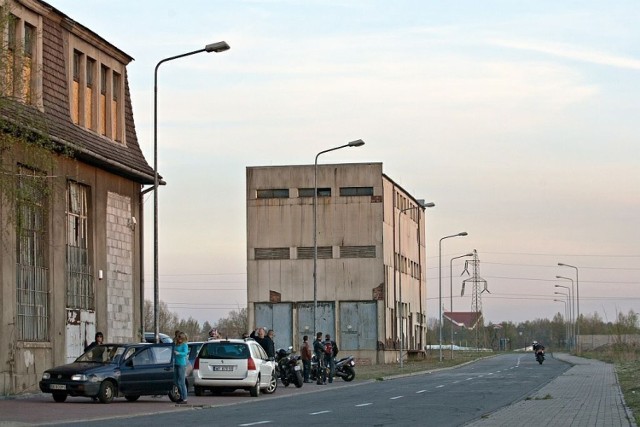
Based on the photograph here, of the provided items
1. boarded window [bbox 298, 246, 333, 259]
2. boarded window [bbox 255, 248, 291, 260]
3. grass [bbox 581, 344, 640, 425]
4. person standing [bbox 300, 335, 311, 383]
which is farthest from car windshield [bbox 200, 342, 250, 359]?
boarded window [bbox 255, 248, 291, 260]

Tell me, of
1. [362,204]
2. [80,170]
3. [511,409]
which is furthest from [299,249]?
[511,409]

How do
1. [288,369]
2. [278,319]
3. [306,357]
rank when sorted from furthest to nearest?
[278,319], [306,357], [288,369]

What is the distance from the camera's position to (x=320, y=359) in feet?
154

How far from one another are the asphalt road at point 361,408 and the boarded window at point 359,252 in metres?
38.6

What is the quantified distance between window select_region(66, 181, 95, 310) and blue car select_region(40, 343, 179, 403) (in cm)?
659

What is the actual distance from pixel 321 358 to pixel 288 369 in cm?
392

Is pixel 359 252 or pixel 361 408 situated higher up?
pixel 359 252

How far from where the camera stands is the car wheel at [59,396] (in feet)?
98.7

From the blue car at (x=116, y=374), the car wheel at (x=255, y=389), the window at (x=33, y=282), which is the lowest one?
the car wheel at (x=255, y=389)

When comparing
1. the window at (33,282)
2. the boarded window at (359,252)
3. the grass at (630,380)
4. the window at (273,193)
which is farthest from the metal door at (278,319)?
the window at (33,282)

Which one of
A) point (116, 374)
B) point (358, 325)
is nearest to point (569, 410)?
point (116, 374)

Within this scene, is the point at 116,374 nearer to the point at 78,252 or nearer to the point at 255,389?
the point at 255,389

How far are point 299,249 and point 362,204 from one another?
16.9 feet

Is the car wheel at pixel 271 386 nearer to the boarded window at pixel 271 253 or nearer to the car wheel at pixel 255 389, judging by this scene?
the car wheel at pixel 255 389
